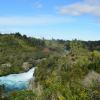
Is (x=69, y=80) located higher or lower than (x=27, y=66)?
higher

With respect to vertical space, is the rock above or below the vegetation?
below

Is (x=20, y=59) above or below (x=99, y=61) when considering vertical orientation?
below

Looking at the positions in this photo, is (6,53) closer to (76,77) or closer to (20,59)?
(20,59)

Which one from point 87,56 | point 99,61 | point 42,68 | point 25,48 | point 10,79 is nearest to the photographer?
point 99,61

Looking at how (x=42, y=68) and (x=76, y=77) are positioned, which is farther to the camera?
(x=42, y=68)

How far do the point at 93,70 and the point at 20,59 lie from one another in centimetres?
7419

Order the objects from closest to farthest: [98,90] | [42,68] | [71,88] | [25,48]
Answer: [98,90] < [71,88] < [42,68] < [25,48]

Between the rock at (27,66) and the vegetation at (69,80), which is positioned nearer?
the vegetation at (69,80)

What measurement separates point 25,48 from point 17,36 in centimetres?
1412

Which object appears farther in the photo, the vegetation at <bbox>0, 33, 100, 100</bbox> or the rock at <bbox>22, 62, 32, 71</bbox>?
the rock at <bbox>22, 62, 32, 71</bbox>

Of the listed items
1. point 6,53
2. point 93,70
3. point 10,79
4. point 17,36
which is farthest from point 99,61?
point 17,36

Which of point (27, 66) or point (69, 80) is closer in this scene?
point (69, 80)

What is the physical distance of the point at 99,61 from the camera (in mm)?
35062

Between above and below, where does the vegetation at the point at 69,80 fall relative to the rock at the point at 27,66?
above
